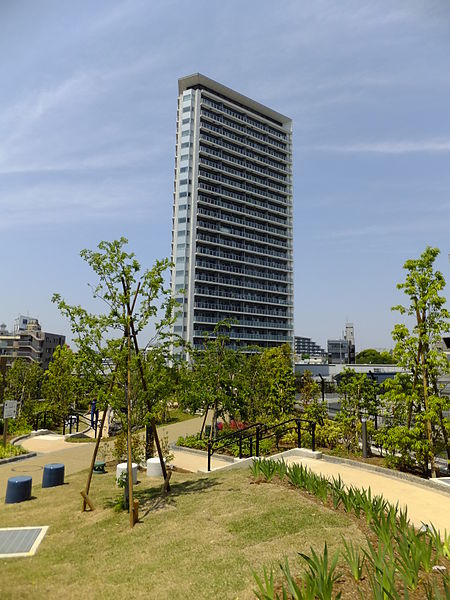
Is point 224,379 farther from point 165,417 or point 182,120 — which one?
point 182,120

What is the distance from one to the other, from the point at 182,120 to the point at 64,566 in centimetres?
9692

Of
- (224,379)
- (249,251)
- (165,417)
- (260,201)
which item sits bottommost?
(165,417)

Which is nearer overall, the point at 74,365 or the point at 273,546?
the point at 273,546

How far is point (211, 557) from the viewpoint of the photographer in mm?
7285

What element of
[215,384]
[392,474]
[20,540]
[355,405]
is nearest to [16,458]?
[215,384]

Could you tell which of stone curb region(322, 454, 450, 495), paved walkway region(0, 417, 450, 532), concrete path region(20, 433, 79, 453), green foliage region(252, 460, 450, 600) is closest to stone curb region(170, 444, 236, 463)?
paved walkway region(0, 417, 450, 532)

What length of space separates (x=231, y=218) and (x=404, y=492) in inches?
3487

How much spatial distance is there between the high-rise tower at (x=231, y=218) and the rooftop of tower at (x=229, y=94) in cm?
25

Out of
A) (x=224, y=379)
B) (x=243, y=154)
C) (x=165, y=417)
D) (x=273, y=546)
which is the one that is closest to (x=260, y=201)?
(x=243, y=154)

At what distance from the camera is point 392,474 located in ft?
42.7

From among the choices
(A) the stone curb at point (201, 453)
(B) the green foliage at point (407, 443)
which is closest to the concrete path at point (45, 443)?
(A) the stone curb at point (201, 453)

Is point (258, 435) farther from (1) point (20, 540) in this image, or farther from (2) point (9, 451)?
(2) point (9, 451)

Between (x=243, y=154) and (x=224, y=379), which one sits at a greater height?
(x=243, y=154)

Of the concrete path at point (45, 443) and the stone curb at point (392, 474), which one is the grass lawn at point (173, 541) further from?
the concrete path at point (45, 443)
